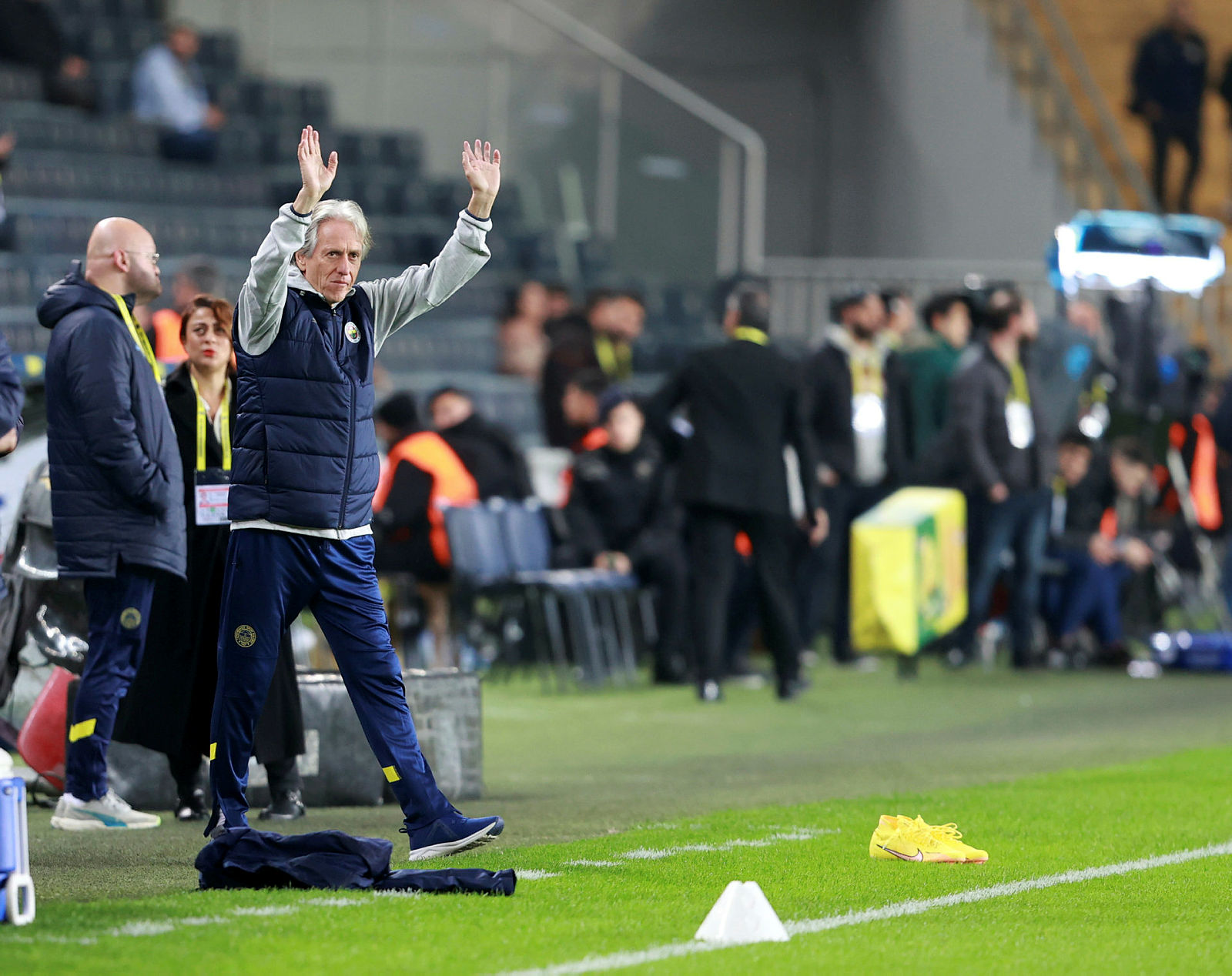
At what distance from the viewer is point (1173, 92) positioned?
24094 mm

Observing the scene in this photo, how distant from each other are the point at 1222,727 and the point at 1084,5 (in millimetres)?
16208

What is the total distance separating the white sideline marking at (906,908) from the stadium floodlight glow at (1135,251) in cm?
1004

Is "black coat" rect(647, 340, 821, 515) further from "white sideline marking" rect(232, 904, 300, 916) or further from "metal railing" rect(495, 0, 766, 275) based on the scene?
"metal railing" rect(495, 0, 766, 275)

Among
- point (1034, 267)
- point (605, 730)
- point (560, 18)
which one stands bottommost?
point (605, 730)

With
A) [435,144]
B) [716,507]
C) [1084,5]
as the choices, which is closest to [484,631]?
[716,507]

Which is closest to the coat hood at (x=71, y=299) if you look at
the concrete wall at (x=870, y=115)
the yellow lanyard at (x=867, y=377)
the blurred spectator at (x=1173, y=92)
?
the yellow lanyard at (x=867, y=377)

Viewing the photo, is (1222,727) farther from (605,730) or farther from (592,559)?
(592,559)

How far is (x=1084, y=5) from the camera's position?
25.2 meters

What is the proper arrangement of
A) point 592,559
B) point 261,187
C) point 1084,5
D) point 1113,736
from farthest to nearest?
point 1084,5, point 261,187, point 592,559, point 1113,736

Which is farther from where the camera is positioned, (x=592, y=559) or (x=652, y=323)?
(x=652, y=323)

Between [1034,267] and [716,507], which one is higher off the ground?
[1034,267]

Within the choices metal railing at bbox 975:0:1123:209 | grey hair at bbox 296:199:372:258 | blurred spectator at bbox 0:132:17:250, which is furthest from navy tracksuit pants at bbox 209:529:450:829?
metal railing at bbox 975:0:1123:209

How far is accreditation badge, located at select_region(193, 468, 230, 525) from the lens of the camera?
718 centimetres

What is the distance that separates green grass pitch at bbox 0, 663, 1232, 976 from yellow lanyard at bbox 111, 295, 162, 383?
4.83ft
